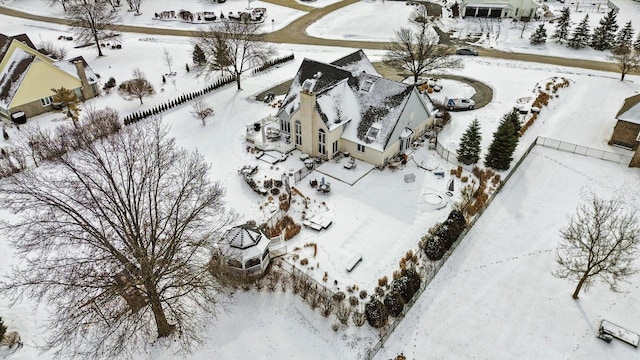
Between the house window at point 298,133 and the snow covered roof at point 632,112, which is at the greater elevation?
the snow covered roof at point 632,112

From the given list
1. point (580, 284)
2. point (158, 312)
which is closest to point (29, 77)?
point (158, 312)

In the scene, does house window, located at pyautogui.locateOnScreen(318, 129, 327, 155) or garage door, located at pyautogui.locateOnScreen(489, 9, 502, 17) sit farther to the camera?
garage door, located at pyautogui.locateOnScreen(489, 9, 502, 17)

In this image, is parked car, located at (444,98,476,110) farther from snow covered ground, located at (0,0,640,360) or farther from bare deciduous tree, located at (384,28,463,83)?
bare deciduous tree, located at (384,28,463,83)

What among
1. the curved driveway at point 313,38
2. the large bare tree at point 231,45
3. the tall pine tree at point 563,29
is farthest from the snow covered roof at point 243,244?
the tall pine tree at point 563,29

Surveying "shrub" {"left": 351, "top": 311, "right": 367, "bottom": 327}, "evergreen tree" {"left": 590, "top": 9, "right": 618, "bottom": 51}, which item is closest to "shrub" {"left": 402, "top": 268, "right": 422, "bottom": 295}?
"shrub" {"left": 351, "top": 311, "right": 367, "bottom": 327}

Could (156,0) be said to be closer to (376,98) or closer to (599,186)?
(376,98)

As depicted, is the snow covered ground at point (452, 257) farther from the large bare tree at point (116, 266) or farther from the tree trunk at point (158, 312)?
the large bare tree at point (116, 266)

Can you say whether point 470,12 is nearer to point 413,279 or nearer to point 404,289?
point 413,279
